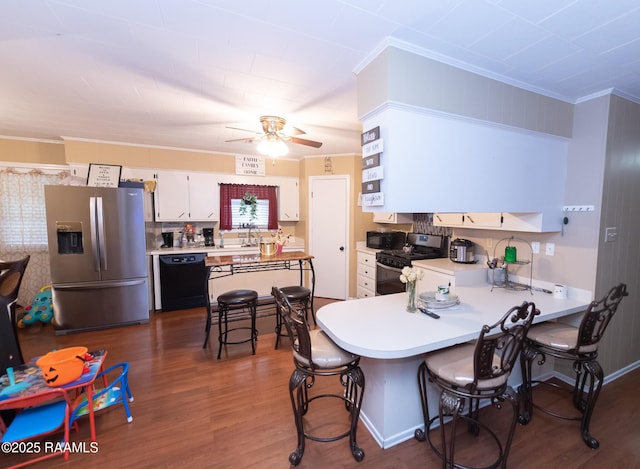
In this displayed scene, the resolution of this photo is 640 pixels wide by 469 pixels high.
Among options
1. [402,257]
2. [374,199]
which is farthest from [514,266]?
[374,199]

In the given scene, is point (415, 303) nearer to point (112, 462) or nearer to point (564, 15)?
point (564, 15)

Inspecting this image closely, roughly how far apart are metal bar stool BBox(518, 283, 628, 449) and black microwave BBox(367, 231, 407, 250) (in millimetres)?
2491

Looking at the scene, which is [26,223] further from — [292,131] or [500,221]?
[500,221]

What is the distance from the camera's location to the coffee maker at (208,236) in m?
4.80

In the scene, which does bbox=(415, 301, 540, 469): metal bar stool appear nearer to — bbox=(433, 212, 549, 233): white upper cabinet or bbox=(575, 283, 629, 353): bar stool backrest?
bbox=(575, 283, 629, 353): bar stool backrest

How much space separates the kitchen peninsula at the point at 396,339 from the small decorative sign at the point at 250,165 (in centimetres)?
316

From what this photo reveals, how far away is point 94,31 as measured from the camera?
5.25 ft

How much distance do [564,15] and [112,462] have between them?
3540mm

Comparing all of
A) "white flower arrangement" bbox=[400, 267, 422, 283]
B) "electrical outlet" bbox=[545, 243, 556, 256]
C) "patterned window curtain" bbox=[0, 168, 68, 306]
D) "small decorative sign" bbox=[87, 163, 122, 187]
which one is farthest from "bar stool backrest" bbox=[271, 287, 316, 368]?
"patterned window curtain" bbox=[0, 168, 68, 306]

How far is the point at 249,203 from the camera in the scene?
503 centimetres

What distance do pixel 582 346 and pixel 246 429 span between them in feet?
7.68

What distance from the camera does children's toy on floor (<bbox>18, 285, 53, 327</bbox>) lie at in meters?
3.71

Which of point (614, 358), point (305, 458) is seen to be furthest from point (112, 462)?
point (614, 358)

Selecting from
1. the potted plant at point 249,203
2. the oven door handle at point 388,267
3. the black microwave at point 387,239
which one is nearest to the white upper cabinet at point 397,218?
the black microwave at point 387,239
